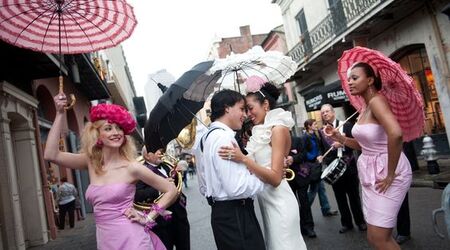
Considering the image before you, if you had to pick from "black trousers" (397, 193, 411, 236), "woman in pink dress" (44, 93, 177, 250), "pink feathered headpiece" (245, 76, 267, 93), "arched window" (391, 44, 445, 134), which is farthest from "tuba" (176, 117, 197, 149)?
"arched window" (391, 44, 445, 134)

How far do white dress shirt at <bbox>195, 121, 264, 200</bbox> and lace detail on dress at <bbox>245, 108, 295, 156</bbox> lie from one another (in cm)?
39

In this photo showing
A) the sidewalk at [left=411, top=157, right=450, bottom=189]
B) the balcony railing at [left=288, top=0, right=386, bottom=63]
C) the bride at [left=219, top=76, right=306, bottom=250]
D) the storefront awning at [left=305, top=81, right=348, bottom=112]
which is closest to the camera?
the bride at [left=219, top=76, right=306, bottom=250]

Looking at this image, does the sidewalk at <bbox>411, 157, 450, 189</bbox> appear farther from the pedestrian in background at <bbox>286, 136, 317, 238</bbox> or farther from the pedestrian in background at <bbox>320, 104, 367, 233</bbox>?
the pedestrian in background at <bbox>286, 136, 317, 238</bbox>

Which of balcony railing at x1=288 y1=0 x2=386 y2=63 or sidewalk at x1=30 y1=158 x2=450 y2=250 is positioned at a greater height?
balcony railing at x1=288 y1=0 x2=386 y2=63

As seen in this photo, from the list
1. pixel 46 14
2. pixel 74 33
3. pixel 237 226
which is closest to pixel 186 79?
pixel 74 33

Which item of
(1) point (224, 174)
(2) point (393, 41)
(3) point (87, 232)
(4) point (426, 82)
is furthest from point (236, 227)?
(2) point (393, 41)

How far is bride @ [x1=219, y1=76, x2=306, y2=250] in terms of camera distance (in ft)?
9.37

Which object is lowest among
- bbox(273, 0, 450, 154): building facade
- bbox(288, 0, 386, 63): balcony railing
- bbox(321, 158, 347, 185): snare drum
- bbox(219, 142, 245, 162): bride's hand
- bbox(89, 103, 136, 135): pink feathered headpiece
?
bbox(321, 158, 347, 185): snare drum

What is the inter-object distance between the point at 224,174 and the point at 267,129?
23.5 inches

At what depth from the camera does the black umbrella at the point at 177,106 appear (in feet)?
13.0

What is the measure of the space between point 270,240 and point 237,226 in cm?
43

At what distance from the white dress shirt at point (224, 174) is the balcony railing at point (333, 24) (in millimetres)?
11139

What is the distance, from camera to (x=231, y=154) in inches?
109

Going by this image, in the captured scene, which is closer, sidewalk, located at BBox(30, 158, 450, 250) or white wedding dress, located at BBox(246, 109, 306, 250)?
white wedding dress, located at BBox(246, 109, 306, 250)
